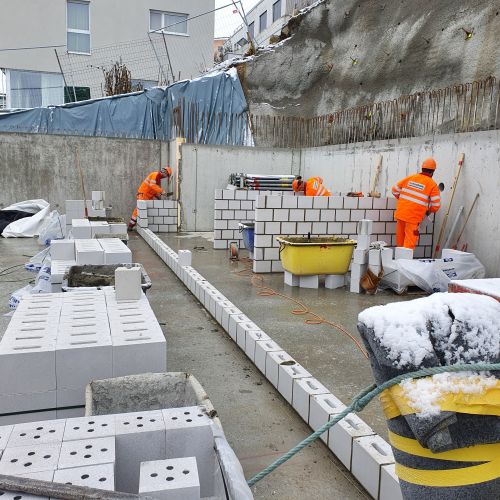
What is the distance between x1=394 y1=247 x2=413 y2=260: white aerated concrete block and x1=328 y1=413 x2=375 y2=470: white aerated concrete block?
12.7 feet

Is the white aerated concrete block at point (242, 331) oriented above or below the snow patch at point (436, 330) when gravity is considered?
below

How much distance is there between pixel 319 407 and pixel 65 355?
1466 millimetres

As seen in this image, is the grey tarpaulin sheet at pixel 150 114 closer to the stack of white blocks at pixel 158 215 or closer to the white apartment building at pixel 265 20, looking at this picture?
the stack of white blocks at pixel 158 215

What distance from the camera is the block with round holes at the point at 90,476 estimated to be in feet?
4.61

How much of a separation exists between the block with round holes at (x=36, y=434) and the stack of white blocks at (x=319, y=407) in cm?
146

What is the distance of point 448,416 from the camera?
42.6 inches

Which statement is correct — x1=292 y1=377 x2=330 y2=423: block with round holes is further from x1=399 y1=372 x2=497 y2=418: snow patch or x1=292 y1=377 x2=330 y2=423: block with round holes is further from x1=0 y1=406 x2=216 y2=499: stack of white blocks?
x1=399 y1=372 x2=497 y2=418: snow patch

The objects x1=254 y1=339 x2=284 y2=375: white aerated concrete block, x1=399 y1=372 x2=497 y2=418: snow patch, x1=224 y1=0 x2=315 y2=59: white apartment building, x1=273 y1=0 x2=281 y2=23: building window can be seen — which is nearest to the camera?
x1=399 y1=372 x2=497 y2=418: snow patch

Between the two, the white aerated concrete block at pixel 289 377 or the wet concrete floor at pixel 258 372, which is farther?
the white aerated concrete block at pixel 289 377

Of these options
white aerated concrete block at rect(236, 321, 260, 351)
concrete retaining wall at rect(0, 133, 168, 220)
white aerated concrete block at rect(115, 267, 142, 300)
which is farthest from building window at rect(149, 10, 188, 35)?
white aerated concrete block at rect(115, 267, 142, 300)

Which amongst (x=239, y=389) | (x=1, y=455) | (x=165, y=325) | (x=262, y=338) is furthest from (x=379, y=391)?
(x=165, y=325)

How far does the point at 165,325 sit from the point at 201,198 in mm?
7083

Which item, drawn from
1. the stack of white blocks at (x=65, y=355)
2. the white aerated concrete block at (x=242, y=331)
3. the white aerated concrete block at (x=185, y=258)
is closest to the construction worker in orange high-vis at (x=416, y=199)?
the white aerated concrete block at (x=185, y=258)

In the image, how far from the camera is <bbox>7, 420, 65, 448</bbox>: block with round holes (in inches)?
64.1
